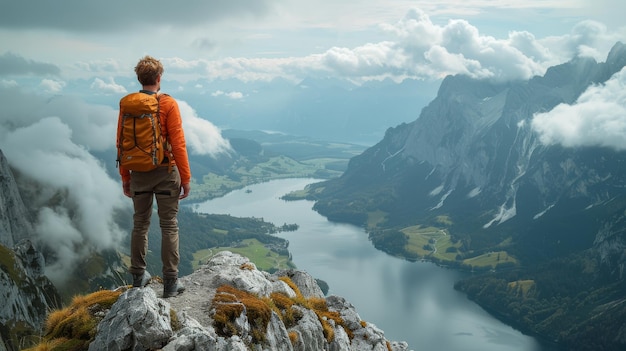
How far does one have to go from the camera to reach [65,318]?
14484 millimetres

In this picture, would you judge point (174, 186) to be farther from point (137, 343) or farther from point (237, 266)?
point (237, 266)

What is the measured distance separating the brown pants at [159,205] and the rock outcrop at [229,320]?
147cm

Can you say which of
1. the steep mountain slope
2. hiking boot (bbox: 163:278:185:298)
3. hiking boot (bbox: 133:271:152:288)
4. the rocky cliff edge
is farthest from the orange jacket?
the steep mountain slope

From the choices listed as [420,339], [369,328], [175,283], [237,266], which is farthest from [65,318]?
[420,339]

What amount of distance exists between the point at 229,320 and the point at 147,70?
27.3ft

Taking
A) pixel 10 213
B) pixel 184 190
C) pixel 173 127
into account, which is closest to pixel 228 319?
pixel 184 190

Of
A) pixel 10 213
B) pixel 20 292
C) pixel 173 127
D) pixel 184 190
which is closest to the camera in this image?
pixel 173 127

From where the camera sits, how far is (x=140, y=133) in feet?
42.9

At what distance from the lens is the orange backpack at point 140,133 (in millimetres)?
12953

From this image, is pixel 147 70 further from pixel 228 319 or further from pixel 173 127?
pixel 228 319

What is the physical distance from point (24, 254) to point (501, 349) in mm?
147452

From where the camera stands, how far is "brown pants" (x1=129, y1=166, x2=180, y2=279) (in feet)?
45.7

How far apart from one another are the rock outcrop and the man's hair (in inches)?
228

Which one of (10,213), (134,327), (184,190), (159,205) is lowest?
(10,213)
